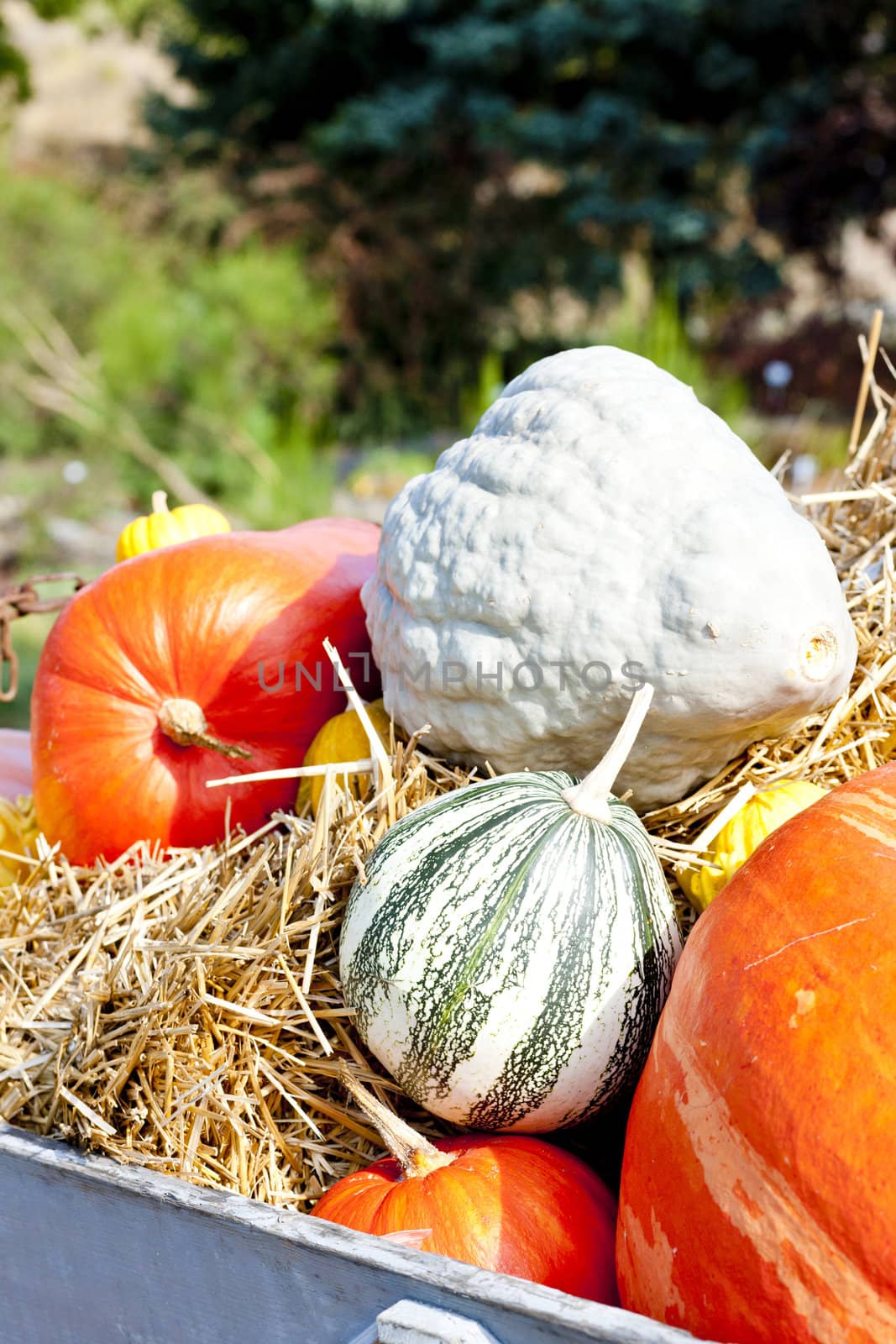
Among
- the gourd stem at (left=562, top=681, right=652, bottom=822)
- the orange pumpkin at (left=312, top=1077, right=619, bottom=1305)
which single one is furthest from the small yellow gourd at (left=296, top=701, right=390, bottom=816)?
the orange pumpkin at (left=312, top=1077, right=619, bottom=1305)

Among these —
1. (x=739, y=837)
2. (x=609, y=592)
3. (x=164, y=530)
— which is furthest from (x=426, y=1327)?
(x=164, y=530)

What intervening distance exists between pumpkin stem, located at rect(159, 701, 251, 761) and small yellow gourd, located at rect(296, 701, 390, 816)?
0.47 feet

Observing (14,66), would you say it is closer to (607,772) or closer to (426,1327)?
(607,772)

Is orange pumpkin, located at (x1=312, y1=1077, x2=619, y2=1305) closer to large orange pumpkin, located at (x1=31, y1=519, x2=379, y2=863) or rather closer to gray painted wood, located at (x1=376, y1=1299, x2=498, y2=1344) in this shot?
gray painted wood, located at (x1=376, y1=1299, x2=498, y2=1344)

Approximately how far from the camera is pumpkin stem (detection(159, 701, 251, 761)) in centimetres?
197

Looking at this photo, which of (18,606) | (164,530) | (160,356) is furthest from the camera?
(160,356)

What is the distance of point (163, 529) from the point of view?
2463 mm

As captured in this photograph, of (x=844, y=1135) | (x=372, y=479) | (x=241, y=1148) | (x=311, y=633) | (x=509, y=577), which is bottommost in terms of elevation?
(x=372, y=479)

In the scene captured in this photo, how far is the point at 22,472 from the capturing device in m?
10.1

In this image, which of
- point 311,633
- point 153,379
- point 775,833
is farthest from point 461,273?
point 775,833

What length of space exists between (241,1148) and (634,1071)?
0.53 metres

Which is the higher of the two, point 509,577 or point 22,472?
point 509,577

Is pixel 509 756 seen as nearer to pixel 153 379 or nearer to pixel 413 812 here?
pixel 413 812

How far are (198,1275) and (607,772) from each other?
30.2 inches
